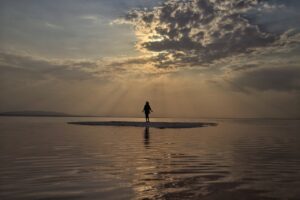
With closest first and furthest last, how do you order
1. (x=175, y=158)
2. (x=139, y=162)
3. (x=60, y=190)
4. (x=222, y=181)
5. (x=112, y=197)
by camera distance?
1. (x=112, y=197)
2. (x=60, y=190)
3. (x=222, y=181)
4. (x=139, y=162)
5. (x=175, y=158)

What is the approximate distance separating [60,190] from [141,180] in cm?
225

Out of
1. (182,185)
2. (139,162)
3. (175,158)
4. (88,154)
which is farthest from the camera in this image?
(88,154)

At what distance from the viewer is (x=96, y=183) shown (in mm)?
8688

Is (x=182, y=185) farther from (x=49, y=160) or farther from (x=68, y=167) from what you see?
(x=49, y=160)

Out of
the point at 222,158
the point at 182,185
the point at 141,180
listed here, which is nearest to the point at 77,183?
the point at 141,180

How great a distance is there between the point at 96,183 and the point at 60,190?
3.55ft

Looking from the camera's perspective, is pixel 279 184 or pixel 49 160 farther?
pixel 49 160

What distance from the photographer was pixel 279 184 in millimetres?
8812

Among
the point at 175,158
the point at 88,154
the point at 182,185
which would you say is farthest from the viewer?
the point at 88,154

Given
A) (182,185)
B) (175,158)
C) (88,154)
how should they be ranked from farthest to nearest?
(88,154) → (175,158) → (182,185)

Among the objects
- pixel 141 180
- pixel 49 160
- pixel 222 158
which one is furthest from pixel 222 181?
pixel 49 160

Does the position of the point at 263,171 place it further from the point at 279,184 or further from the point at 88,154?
the point at 88,154

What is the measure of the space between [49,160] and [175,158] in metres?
4.95

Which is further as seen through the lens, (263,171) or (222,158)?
(222,158)
